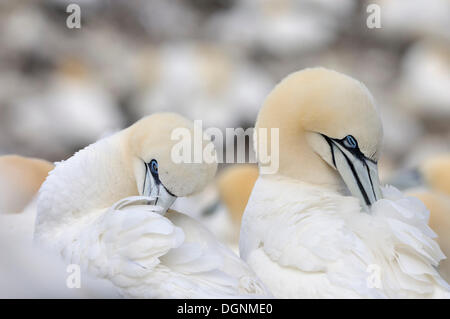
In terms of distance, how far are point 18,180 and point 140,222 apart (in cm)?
67

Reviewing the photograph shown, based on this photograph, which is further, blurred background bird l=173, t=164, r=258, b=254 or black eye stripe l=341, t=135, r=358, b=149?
blurred background bird l=173, t=164, r=258, b=254

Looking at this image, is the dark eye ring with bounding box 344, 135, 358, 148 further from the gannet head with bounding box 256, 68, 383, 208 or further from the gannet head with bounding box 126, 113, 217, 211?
the gannet head with bounding box 126, 113, 217, 211

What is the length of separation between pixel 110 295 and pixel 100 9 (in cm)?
217

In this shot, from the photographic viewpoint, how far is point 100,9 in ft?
9.96

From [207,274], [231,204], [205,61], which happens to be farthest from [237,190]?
[207,274]

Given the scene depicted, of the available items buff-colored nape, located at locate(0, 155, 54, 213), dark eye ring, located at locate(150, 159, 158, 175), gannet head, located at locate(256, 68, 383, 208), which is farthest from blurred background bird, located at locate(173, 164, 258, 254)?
dark eye ring, located at locate(150, 159, 158, 175)

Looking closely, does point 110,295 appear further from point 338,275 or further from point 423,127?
point 423,127

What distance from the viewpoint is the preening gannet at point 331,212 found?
1114 mm

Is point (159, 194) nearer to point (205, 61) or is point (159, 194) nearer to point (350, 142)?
point (350, 142)

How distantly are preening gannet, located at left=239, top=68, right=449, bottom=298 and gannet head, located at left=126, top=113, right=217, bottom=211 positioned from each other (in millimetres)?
169

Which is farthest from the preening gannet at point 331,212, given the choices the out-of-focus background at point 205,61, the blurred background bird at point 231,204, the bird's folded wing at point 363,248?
the out-of-focus background at point 205,61

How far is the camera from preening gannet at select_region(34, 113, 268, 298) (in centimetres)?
106

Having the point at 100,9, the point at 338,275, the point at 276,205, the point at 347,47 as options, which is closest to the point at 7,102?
the point at 100,9

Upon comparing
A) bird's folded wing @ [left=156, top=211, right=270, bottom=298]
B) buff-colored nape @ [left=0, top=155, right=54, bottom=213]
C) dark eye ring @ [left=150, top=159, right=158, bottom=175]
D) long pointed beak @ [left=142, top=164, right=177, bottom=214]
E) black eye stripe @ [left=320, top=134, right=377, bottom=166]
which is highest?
black eye stripe @ [left=320, top=134, right=377, bottom=166]
